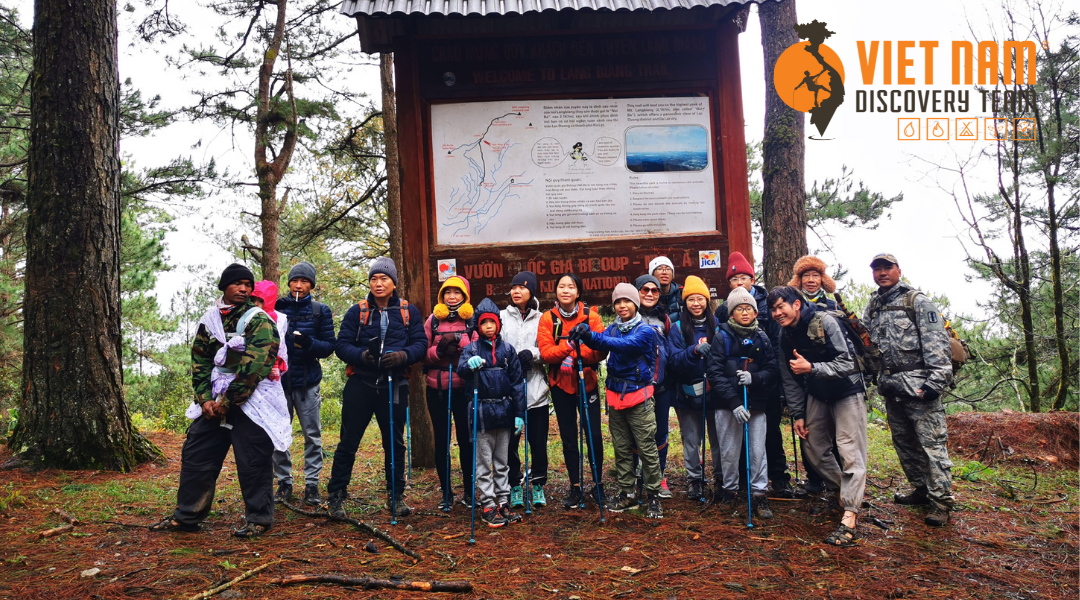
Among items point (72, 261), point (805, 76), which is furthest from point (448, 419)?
point (805, 76)

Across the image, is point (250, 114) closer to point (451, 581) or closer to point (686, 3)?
point (686, 3)

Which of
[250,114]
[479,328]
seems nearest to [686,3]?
[479,328]

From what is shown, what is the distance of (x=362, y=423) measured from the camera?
5125mm

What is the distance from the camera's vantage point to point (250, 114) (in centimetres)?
1238

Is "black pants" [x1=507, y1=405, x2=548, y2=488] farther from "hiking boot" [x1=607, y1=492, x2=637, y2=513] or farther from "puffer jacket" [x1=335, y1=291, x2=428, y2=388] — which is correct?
"puffer jacket" [x1=335, y1=291, x2=428, y2=388]

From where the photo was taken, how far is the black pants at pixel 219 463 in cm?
460

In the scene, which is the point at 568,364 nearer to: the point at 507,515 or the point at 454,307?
the point at 454,307

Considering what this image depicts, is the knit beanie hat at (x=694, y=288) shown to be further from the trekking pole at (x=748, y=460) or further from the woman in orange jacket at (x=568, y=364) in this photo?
the woman in orange jacket at (x=568, y=364)

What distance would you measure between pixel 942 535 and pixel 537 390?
3.28 m

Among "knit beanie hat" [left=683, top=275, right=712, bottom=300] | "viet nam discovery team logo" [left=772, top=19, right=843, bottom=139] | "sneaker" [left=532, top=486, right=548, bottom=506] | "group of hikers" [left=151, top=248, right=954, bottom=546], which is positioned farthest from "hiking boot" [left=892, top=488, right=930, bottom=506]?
"viet nam discovery team logo" [left=772, top=19, right=843, bottom=139]

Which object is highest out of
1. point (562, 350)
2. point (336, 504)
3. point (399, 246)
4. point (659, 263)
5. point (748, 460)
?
point (399, 246)

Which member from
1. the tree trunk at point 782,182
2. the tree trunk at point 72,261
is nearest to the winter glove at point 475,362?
the tree trunk at point 72,261

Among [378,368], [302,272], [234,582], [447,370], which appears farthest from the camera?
[302,272]

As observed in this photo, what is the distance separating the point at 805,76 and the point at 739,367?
5096mm
